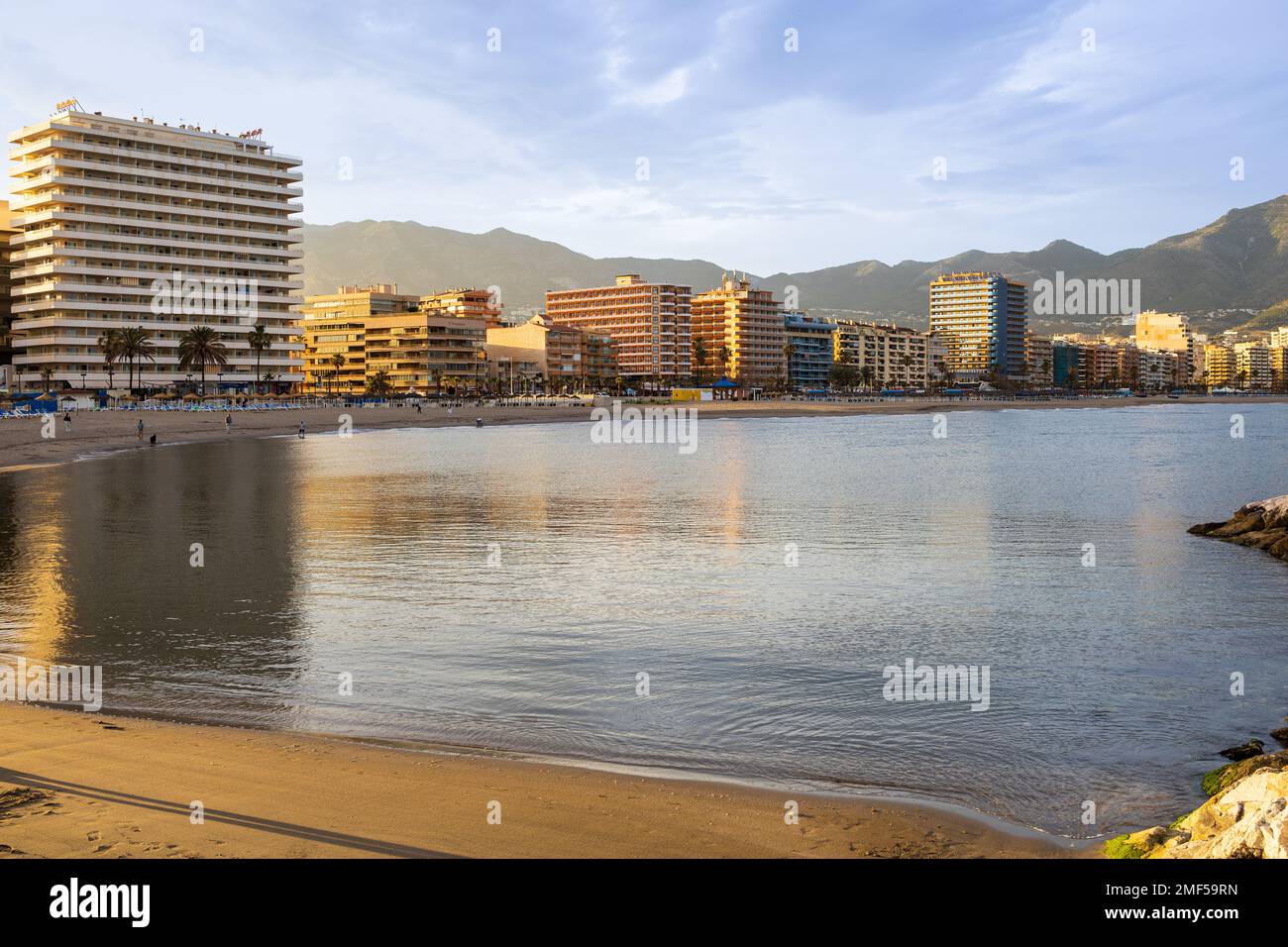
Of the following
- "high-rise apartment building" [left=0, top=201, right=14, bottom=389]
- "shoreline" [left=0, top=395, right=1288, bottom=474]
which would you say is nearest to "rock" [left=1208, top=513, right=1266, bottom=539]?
"shoreline" [left=0, top=395, right=1288, bottom=474]

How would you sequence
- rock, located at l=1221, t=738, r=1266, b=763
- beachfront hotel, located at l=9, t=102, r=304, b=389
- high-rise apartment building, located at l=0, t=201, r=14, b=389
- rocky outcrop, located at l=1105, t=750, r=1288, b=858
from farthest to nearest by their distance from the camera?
high-rise apartment building, located at l=0, t=201, r=14, b=389 → beachfront hotel, located at l=9, t=102, r=304, b=389 → rock, located at l=1221, t=738, r=1266, b=763 → rocky outcrop, located at l=1105, t=750, r=1288, b=858

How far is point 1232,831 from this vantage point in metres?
7.23

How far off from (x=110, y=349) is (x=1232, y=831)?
16146 cm

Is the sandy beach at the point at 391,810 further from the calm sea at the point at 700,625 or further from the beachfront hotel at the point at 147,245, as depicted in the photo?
the beachfront hotel at the point at 147,245

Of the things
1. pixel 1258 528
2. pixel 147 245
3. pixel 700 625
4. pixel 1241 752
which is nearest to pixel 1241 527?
pixel 1258 528

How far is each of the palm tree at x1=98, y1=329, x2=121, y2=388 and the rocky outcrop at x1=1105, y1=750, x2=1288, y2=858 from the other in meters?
160

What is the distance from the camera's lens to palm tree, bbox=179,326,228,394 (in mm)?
154750

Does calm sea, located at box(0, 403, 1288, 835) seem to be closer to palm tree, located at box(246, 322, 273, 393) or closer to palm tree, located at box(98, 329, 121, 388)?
palm tree, located at box(98, 329, 121, 388)

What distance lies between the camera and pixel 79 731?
11891 mm

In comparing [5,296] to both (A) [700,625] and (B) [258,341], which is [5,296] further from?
(A) [700,625]
